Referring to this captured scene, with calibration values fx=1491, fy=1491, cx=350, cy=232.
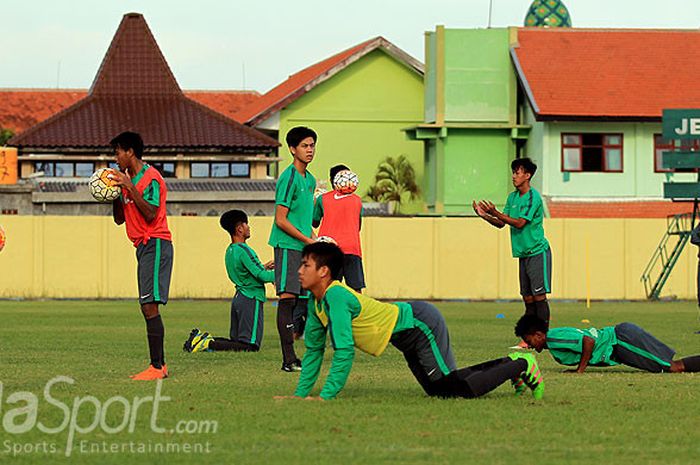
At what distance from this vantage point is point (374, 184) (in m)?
67.1

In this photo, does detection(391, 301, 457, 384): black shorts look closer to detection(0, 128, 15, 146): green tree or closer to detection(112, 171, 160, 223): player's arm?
detection(112, 171, 160, 223): player's arm

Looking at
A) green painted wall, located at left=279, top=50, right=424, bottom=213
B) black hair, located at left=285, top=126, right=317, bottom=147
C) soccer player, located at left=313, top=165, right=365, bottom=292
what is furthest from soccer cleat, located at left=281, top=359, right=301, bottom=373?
green painted wall, located at left=279, top=50, right=424, bottom=213

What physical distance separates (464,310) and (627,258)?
873cm

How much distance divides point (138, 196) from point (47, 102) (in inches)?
2639

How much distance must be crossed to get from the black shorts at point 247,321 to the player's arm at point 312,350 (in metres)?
5.88

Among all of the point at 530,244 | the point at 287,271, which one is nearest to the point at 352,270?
the point at 530,244

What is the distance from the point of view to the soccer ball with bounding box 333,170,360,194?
16.4 metres

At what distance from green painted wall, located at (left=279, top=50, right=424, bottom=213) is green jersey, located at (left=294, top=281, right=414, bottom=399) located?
183 ft

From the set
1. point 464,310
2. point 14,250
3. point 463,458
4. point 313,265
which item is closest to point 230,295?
point 14,250

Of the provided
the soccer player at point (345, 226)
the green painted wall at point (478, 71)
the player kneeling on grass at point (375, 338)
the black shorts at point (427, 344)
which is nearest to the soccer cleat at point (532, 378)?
the player kneeling on grass at point (375, 338)

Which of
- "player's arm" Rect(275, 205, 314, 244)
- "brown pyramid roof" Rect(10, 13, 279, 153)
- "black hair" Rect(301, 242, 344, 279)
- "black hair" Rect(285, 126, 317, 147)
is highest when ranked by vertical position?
"brown pyramid roof" Rect(10, 13, 279, 153)

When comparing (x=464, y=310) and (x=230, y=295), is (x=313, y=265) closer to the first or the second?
(x=464, y=310)

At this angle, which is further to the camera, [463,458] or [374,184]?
[374,184]

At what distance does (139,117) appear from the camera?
5472 centimetres
